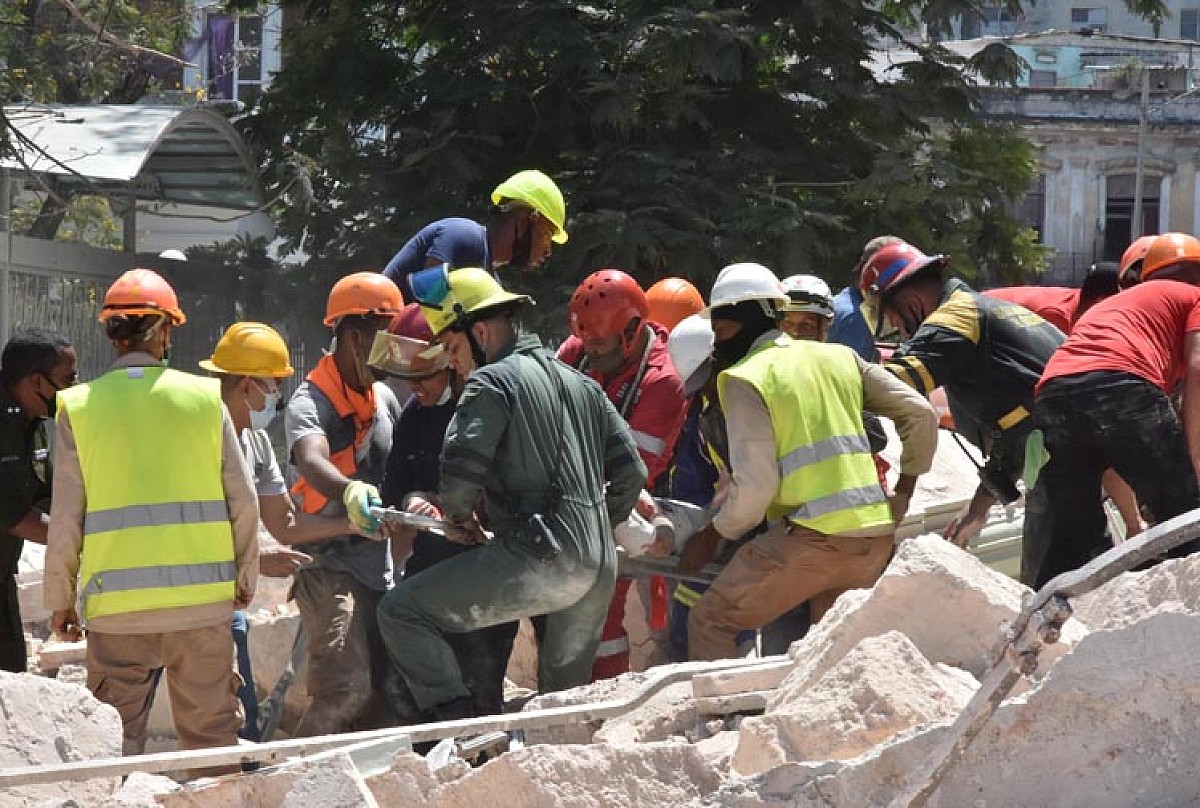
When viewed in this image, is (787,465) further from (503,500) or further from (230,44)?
(230,44)

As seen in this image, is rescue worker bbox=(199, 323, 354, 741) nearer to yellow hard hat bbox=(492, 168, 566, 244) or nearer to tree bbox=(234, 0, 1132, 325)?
yellow hard hat bbox=(492, 168, 566, 244)

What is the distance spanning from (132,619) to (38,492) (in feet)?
4.83

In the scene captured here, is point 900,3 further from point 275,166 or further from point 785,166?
point 275,166

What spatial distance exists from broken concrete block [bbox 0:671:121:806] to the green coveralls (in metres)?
0.94

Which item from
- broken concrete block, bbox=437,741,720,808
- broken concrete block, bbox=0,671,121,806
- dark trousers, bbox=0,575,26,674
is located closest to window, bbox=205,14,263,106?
dark trousers, bbox=0,575,26,674

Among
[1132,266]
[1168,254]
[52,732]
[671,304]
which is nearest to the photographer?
[52,732]

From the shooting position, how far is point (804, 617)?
6383mm

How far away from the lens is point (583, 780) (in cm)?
421

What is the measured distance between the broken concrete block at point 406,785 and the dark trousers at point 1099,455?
2697mm

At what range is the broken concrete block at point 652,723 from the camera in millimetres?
4824

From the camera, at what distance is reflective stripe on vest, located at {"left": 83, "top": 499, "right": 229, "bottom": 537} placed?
5289 mm

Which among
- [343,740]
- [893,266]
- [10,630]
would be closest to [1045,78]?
[893,266]

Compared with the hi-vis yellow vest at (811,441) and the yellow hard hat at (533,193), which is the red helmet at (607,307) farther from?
the hi-vis yellow vest at (811,441)

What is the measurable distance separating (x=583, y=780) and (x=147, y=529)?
1820 millimetres
